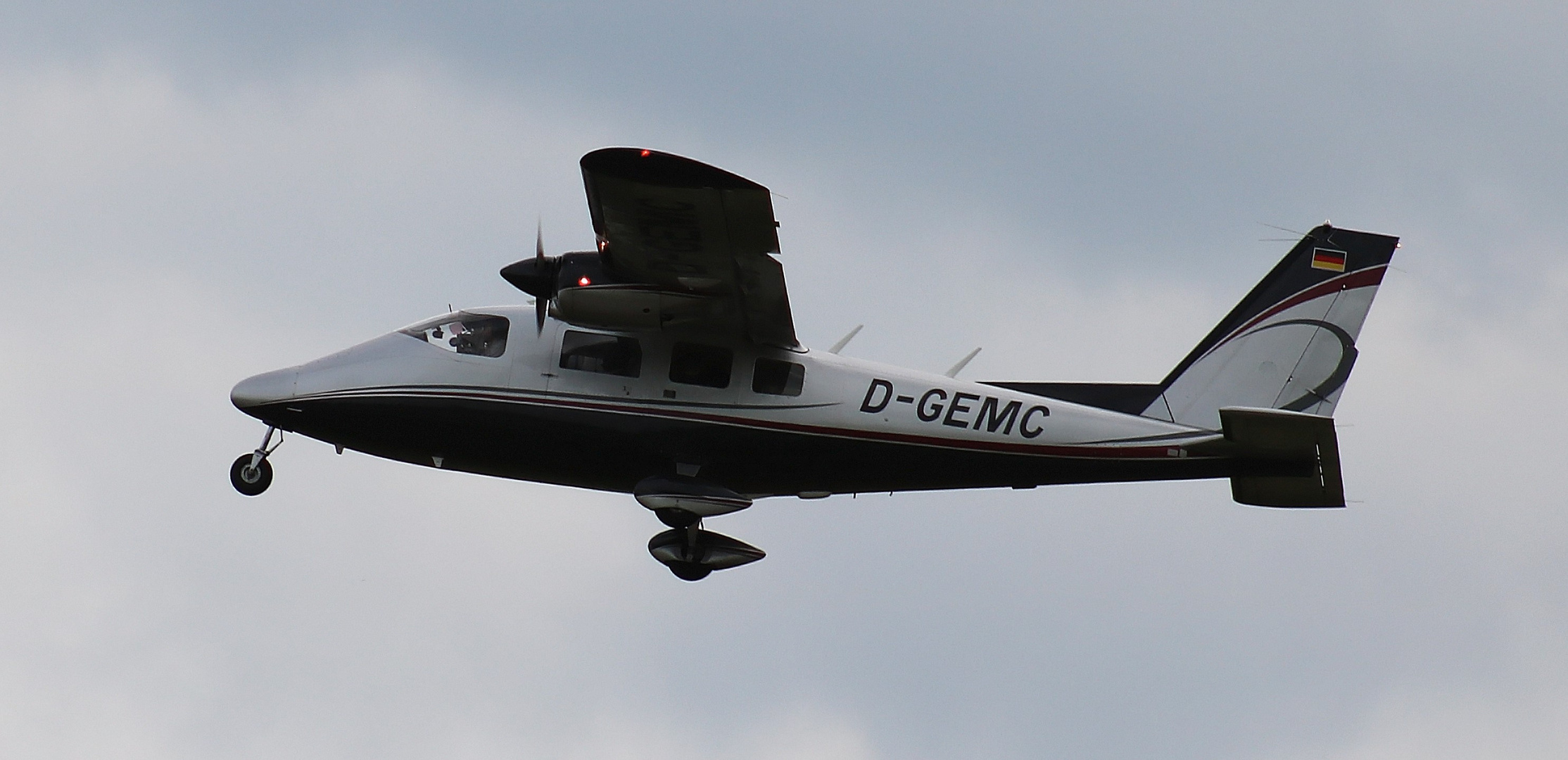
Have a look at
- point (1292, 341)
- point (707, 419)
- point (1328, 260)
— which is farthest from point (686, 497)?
point (1328, 260)

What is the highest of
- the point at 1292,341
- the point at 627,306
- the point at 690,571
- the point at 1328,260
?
the point at 1328,260

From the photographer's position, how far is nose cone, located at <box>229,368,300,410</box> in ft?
60.1

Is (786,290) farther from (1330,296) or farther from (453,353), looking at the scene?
(1330,296)

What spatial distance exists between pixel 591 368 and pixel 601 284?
1.26 metres

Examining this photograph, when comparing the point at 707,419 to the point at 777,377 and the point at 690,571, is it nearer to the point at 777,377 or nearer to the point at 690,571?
the point at 777,377

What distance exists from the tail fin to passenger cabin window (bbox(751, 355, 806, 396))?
3719mm

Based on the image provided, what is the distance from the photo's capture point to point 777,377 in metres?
17.8

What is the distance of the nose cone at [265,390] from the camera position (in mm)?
18328

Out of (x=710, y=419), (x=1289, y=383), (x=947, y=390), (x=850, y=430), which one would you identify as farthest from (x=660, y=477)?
(x=1289, y=383)

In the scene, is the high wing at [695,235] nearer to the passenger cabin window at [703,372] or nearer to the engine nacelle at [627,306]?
the engine nacelle at [627,306]

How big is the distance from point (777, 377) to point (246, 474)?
19.5 feet

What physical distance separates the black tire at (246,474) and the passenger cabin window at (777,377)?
18.2 feet

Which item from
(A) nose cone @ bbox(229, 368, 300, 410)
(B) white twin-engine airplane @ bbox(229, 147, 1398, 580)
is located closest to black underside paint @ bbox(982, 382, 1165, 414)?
(B) white twin-engine airplane @ bbox(229, 147, 1398, 580)

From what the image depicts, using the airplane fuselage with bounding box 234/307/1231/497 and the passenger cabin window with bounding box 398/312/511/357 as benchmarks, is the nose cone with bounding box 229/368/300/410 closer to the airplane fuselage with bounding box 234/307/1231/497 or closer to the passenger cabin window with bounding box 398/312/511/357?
the airplane fuselage with bounding box 234/307/1231/497
